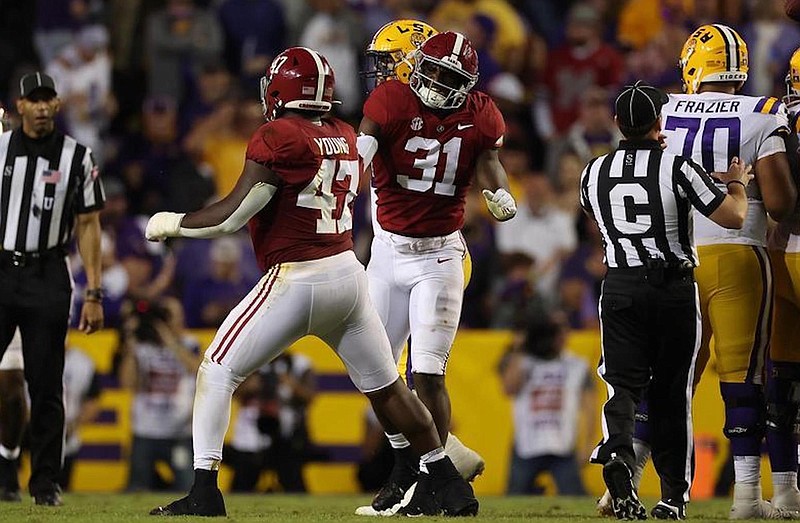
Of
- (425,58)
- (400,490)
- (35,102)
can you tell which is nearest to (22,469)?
(35,102)

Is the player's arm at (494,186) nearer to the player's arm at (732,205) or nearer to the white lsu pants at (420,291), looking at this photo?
the white lsu pants at (420,291)

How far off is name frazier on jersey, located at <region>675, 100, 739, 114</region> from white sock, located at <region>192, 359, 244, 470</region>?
2458 millimetres

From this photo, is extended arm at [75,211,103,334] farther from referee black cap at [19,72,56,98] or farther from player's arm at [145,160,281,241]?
player's arm at [145,160,281,241]

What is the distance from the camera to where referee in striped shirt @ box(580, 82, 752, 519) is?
6922 mm

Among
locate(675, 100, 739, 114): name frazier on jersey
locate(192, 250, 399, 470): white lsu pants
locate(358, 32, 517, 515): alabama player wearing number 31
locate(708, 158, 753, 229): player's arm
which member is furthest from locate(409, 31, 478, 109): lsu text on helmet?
locate(708, 158, 753, 229): player's arm

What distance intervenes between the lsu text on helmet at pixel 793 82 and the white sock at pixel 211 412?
3097 mm

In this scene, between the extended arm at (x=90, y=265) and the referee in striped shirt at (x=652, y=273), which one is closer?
Answer: the referee in striped shirt at (x=652, y=273)

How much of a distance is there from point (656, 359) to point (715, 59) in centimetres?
151

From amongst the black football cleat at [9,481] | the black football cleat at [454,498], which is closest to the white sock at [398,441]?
the black football cleat at [454,498]

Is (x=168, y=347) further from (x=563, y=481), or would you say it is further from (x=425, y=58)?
(x=425, y=58)

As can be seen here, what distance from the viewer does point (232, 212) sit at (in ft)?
21.7

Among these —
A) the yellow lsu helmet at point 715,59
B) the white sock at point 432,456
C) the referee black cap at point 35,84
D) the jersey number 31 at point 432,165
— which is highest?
the yellow lsu helmet at point 715,59

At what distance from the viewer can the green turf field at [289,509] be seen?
23.2 feet

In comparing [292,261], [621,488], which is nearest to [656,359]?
[621,488]
